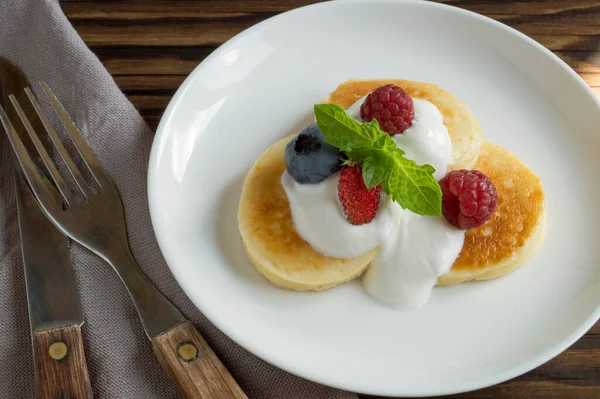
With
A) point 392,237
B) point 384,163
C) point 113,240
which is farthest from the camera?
point 113,240

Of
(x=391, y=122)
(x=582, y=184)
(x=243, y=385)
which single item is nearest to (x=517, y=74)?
(x=582, y=184)

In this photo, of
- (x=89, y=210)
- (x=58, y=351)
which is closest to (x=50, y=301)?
(x=58, y=351)

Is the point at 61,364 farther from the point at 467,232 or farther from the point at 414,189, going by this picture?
the point at 467,232

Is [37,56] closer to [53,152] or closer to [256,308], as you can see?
[53,152]

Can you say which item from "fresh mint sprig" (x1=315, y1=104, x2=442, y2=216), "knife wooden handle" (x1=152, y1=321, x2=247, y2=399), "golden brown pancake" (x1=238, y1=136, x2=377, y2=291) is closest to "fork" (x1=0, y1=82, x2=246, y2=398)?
"knife wooden handle" (x1=152, y1=321, x2=247, y2=399)

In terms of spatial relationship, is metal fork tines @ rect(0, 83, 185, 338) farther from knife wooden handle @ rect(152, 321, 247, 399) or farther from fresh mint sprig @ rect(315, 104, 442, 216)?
fresh mint sprig @ rect(315, 104, 442, 216)
